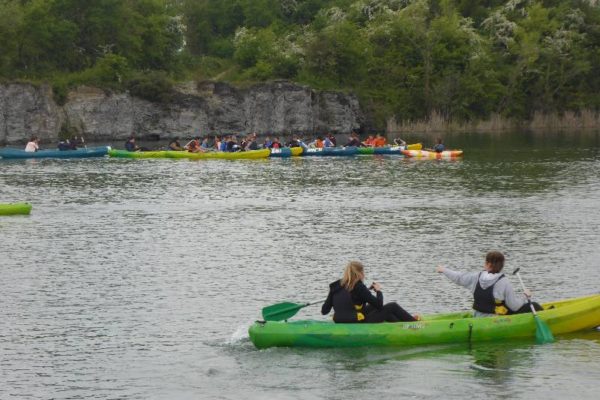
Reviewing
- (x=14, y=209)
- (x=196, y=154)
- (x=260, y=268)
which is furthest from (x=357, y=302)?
(x=196, y=154)

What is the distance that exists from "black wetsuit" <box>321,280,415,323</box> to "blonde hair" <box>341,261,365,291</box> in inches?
4.1

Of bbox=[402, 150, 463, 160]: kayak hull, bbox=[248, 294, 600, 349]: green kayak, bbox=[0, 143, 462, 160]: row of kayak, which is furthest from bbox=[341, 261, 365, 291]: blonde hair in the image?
bbox=[0, 143, 462, 160]: row of kayak

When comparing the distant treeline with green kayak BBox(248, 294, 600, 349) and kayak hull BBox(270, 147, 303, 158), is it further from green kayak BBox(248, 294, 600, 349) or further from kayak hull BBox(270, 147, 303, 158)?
green kayak BBox(248, 294, 600, 349)

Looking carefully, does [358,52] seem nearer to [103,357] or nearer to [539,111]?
[539,111]

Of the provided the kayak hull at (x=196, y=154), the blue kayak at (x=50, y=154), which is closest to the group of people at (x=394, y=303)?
the kayak hull at (x=196, y=154)

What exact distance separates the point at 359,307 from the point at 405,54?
3268 inches

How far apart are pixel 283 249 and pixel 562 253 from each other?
23.1 feet

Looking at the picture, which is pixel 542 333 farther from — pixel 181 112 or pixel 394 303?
pixel 181 112

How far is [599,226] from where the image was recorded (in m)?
34.2

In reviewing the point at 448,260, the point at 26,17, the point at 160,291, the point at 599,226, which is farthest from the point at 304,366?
the point at 26,17

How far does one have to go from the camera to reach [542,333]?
19812 millimetres

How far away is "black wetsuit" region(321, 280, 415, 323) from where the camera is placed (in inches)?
767

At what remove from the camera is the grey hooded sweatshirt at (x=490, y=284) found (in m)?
19.7

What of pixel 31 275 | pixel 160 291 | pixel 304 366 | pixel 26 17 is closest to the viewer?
pixel 304 366
